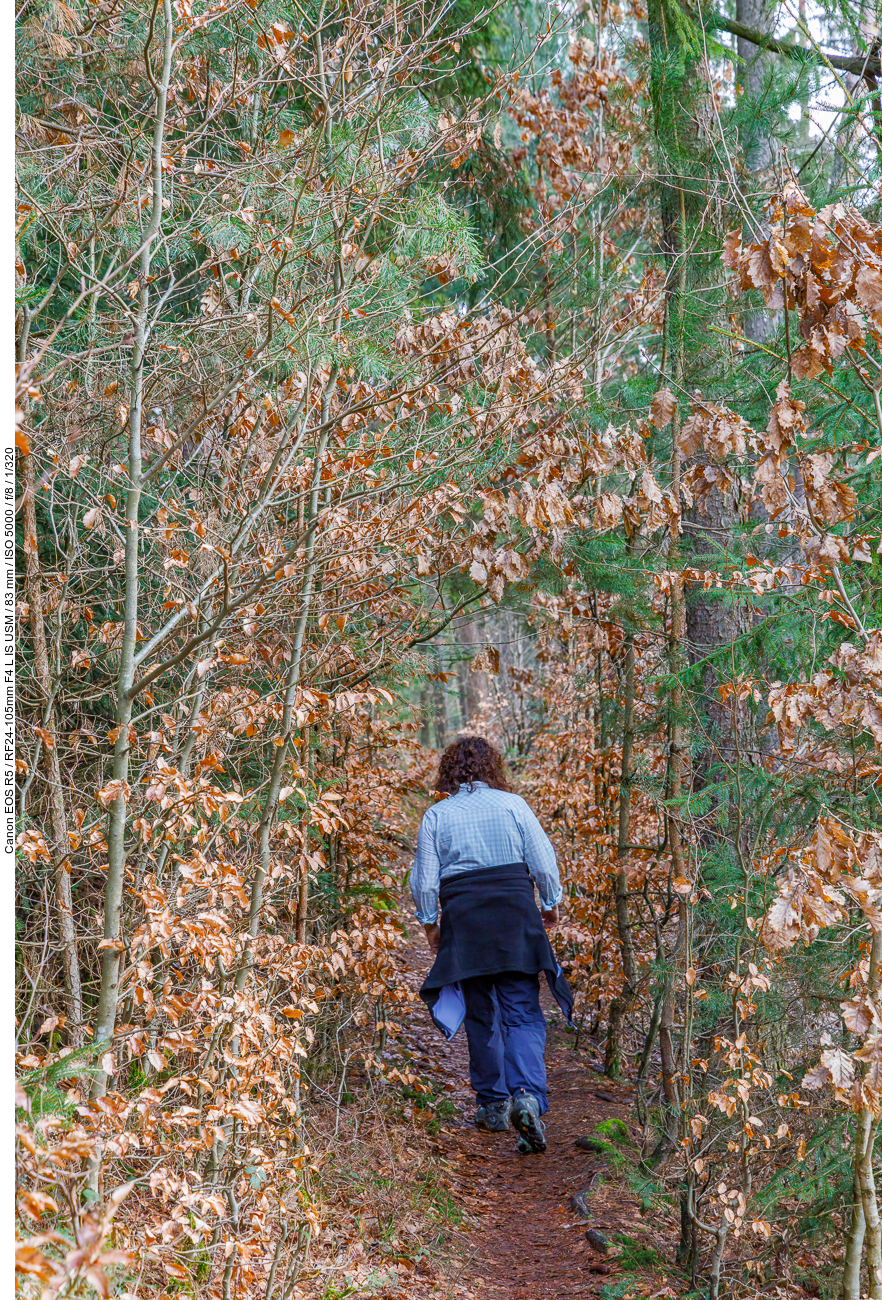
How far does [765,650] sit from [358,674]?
203cm

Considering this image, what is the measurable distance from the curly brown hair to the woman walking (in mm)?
170

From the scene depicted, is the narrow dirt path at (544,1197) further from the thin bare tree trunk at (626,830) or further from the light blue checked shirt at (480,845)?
the light blue checked shirt at (480,845)

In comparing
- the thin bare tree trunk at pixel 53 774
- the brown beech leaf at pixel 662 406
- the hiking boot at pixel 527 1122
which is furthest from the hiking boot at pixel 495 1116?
the brown beech leaf at pixel 662 406

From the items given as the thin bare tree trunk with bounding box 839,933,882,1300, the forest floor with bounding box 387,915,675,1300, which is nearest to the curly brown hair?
the forest floor with bounding box 387,915,675,1300

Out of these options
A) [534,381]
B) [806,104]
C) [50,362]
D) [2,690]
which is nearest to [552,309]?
[806,104]

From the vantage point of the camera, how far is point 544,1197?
5.07 m

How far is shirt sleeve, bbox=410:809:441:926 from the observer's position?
530 centimetres

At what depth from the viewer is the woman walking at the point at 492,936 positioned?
17.1ft

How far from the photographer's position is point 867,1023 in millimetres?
2539

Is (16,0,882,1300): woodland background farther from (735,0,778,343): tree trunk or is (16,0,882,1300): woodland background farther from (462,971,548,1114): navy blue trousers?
(462,971,548,1114): navy blue trousers

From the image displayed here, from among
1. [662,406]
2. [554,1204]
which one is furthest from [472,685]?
[662,406]

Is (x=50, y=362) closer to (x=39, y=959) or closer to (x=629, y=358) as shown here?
(x=39, y=959)

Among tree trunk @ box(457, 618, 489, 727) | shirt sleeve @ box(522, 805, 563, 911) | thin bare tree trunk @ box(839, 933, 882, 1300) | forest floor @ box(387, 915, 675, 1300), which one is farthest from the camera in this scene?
tree trunk @ box(457, 618, 489, 727)

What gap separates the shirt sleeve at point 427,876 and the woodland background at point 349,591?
257 millimetres
